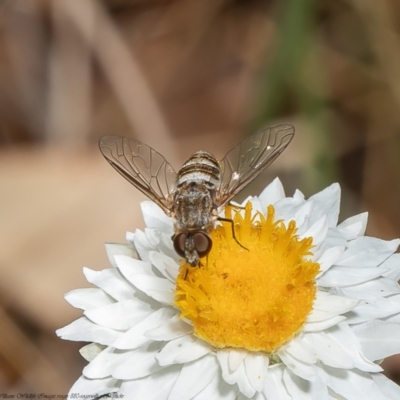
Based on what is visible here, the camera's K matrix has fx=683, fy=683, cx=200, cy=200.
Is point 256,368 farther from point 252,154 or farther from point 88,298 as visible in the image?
point 252,154

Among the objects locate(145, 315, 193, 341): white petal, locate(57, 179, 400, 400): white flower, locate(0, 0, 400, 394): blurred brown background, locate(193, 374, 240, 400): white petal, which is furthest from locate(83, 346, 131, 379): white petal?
locate(0, 0, 400, 394): blurred brown background

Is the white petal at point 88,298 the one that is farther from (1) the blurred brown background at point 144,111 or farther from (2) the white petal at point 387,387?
(1) the blurred brown background at point 144,111

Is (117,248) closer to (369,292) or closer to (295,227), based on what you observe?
(295,227)

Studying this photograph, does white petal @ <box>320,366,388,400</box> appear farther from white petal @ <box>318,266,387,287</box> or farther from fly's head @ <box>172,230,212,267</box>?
fly's head @ <box>172,230,212,267</box>

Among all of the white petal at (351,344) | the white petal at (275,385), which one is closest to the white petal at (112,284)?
the white petal at (275,385)

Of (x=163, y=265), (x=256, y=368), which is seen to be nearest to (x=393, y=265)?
(x=256, y=368)

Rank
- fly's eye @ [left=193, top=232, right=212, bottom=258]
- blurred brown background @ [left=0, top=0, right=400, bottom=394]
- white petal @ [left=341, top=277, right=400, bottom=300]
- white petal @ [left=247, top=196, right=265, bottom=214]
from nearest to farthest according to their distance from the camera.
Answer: fly's eye @ [left=193, top=232, right=212, bottom=258]
white petal @ [left=341, top=277, right=400, bottom=300]
white petal @ [left=247, top=196, right=265, bottom=214]
blurred brown background @ [left=0, top=0, right=400, bottom=394]

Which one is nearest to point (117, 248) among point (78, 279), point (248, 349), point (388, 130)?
point (248, 349)
